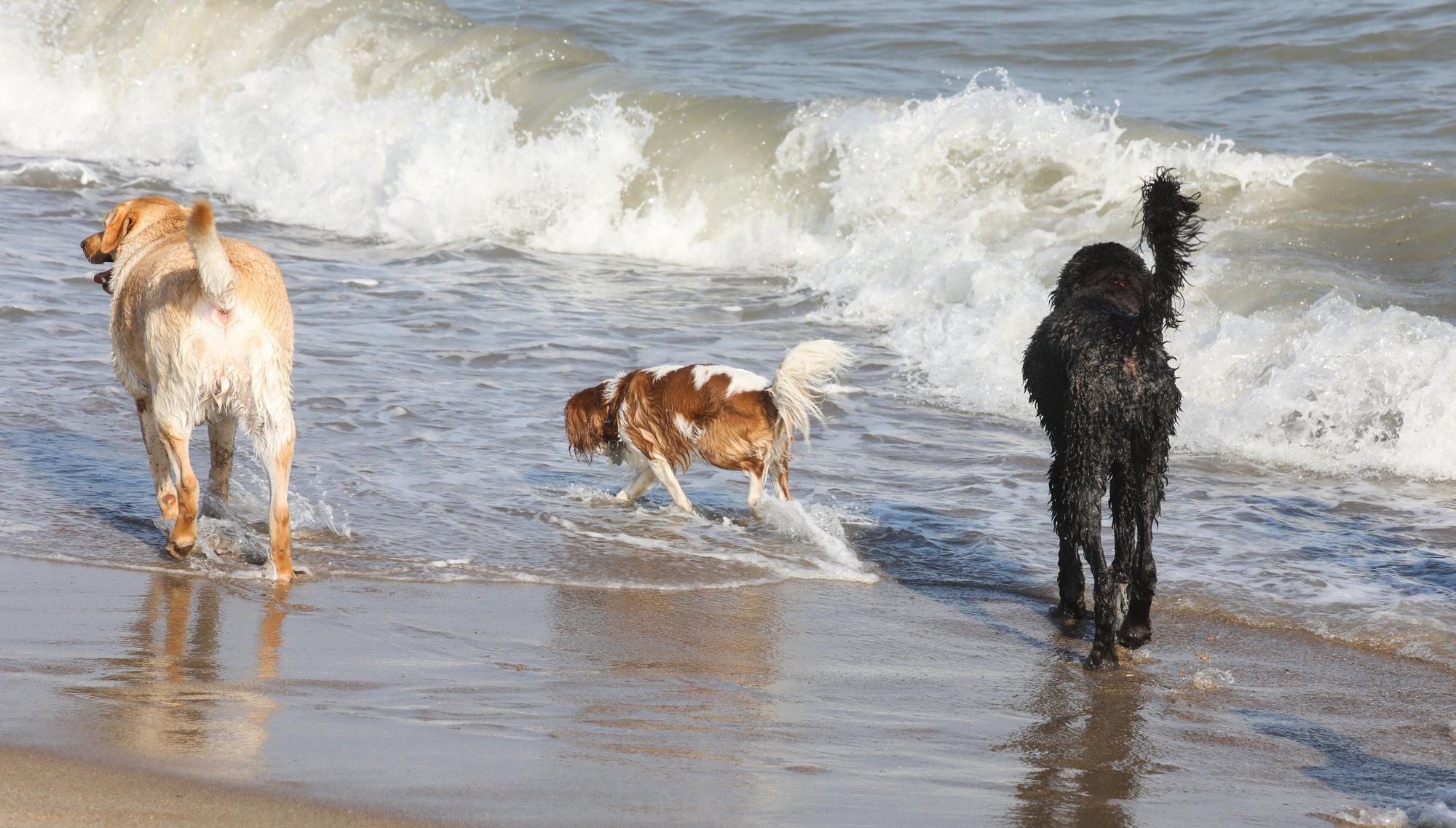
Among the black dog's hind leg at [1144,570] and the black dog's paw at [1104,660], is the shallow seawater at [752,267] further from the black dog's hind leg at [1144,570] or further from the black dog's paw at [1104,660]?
the black dog's paw at [1104,660]

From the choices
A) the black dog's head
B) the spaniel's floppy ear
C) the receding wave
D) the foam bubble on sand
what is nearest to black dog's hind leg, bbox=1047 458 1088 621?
the black dog's head

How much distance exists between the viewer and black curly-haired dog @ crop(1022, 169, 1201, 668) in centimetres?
503

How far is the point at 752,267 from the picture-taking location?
44.2ft

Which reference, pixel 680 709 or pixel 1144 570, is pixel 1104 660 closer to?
pixel 1144 570

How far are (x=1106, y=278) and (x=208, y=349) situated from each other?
10.9 ft

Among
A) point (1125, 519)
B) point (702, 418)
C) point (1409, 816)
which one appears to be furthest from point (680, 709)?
point (702, 418)

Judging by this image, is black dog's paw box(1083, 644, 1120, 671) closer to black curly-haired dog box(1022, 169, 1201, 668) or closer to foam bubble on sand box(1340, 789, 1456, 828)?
black curly-haired dog box(1022, 169, 1201, 668)

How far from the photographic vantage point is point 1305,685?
196 inches

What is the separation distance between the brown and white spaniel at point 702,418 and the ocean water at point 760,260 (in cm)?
27

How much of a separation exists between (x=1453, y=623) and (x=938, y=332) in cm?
509

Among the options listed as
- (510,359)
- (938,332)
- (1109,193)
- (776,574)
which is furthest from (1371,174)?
(776,574)

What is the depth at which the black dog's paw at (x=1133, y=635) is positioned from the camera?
17.5ft

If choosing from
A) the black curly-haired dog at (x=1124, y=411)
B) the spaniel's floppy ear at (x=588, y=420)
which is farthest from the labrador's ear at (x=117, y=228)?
the black curly-haired dog at (x=1124, y=411)

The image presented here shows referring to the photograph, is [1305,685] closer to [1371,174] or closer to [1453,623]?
[1453,623]
